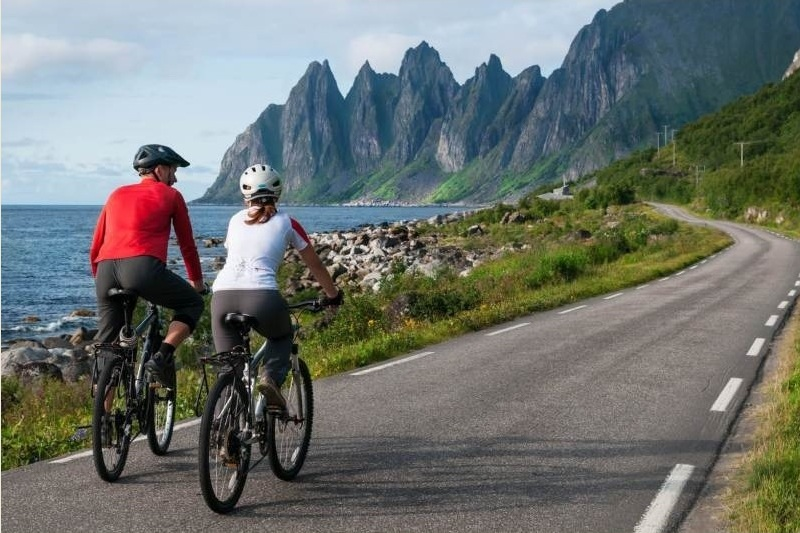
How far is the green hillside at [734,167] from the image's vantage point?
70.8 meters

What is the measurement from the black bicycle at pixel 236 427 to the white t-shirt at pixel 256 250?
0.24m

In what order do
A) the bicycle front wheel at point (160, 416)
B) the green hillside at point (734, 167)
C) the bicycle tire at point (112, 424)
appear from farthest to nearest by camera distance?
the green hillside at point (734, 167) → the bicycle front wheel at point (160, 416) → the bicycle tire at point (112, 424)

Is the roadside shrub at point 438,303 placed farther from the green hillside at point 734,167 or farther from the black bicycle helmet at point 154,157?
the green hillside at point 734,167

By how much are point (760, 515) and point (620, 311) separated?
12.0m

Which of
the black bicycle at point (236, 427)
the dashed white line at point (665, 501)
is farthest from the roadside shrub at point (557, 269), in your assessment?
the black bicycle at point (236, 427)

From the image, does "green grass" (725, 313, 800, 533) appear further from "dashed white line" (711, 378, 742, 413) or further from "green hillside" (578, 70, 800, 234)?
"green hillside" (578, 70, 800, 234)

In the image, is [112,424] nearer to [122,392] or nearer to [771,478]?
[122,392]

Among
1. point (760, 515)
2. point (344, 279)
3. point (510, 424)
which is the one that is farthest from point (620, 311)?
point (344, 279)

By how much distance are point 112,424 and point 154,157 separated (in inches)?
75.6

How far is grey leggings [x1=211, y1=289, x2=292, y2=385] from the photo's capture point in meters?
5.20

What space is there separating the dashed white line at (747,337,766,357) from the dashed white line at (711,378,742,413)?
2.13m

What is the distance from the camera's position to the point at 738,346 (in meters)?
12.3

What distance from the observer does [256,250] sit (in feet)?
17.4

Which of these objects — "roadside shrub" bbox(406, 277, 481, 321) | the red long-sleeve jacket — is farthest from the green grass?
"roadside shrub" bbox(406, 277, 481, 321)
